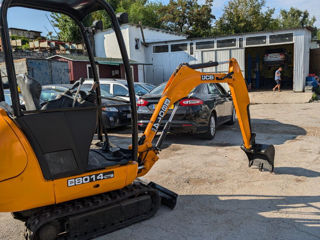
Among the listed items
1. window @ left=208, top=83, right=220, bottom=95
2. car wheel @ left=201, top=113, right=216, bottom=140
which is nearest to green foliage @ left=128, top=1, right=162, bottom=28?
window @ left=208, top=83, right=220, bottom=95

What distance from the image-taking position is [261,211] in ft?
12.4

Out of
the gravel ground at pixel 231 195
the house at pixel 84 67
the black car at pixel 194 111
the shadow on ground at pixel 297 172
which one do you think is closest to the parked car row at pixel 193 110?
the black car at pixel 194 111

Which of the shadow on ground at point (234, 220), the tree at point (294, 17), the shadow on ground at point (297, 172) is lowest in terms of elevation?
the shadow on ground at point (234, 220)

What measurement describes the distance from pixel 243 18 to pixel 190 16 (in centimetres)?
730

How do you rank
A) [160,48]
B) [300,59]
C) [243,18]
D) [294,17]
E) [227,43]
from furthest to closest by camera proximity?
[294,17] < [243,18] < [160,48] < [227,43] < [300,59]

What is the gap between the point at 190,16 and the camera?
131 ft

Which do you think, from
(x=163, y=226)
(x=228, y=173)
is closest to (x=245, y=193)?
(x=228, y=173)

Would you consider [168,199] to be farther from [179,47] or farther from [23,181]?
[179,47]

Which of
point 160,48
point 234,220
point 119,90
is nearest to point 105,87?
point 119,90

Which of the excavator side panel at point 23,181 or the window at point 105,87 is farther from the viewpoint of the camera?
the window at point 105,87

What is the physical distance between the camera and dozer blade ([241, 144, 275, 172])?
5.05 metres

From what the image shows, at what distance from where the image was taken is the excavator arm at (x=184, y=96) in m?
3.90

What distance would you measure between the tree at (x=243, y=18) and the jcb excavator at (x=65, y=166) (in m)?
39.5

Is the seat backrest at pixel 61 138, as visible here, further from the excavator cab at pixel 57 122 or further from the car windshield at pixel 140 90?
the car windshield at pixel 140 90
